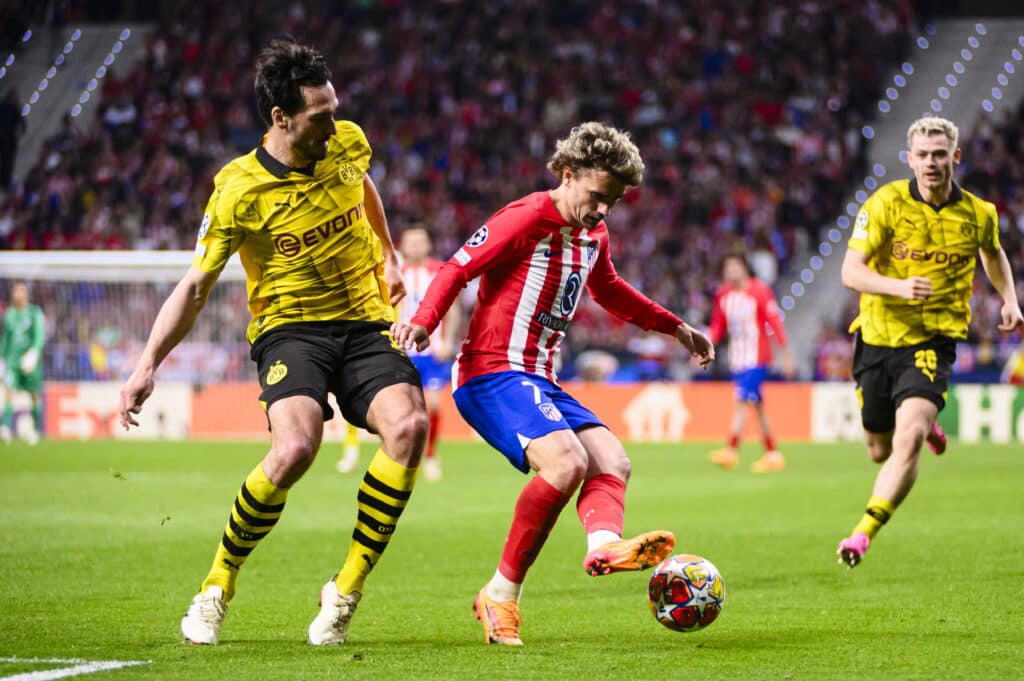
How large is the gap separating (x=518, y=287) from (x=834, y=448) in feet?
47.0

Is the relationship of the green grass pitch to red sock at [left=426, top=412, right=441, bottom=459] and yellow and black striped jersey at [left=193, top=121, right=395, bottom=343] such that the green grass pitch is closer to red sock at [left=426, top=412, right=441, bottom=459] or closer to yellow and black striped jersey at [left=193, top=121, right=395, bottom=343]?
red sock at [left=426, top=412, right=441, bottom=459]

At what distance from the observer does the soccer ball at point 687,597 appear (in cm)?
564

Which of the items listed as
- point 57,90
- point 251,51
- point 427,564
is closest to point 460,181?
point 251,51

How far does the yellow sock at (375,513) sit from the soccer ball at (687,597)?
1.08 meters

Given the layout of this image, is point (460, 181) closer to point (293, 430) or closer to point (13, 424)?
point (13, 424)

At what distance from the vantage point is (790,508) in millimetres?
11805

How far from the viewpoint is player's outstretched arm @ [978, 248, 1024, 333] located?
7.80m

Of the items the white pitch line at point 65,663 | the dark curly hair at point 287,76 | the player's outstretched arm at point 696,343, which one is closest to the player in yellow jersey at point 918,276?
the player's outstretched arm at point 696,343

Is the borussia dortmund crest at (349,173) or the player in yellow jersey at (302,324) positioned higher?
the borussia dortmund crest at (349,173)

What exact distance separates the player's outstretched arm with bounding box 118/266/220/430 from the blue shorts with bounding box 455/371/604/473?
1.17m

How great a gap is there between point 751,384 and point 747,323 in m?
0.74

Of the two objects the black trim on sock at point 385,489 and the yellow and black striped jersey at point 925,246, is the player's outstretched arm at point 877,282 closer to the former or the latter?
the yellow and black striped jersey at point 925,246

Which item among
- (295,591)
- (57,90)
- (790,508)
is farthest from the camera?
(57,90)

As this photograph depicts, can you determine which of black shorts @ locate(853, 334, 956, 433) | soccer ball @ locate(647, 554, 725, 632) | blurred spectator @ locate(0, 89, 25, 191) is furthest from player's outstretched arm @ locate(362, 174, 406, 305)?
blurred spectator @ locate(0, 89, 25, 191)
